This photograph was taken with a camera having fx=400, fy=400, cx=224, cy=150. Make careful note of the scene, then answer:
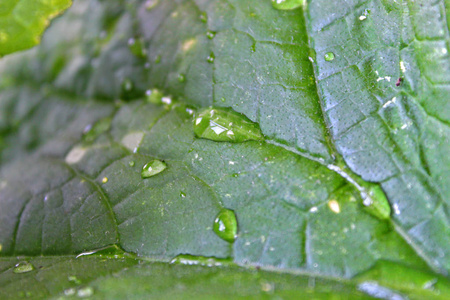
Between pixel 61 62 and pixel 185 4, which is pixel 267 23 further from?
pixel 61 62

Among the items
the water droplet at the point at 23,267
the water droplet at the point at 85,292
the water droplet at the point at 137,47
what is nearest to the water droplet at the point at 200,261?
the water droplet at the point at 85,292

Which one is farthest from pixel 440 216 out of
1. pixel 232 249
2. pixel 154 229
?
pixel 154 229

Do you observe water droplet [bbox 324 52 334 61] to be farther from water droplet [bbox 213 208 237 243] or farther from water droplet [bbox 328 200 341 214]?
water droplet [bbox 213 208 237 243]

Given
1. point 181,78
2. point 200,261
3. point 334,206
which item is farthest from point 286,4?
point 200,261

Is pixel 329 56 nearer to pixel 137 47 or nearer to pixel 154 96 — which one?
pixel 154 96

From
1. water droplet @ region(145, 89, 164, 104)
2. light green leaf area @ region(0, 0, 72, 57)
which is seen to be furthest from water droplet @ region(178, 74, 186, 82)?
light green leaf area @ region(0, 0, 72, 57)

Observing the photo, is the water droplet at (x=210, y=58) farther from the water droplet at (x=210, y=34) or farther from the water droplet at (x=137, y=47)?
the water droplet at (x=137, y=47)

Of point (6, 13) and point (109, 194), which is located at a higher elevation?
point (6, 13)
